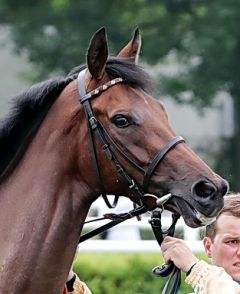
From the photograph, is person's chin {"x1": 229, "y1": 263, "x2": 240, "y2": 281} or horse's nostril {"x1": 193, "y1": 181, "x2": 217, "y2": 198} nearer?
horse's nostril {"x1": 193, "y1": 181, "x2": 217, "y2": 198}

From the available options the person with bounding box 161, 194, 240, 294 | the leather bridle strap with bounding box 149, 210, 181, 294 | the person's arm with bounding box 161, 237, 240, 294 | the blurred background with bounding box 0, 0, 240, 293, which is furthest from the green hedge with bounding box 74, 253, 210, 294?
the blurred background with bounding box 0, 0, 240, 293

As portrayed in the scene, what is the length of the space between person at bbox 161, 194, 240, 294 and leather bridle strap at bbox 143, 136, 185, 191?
0.79ft

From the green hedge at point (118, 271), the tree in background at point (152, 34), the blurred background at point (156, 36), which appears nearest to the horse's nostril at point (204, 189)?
the green hedge at point (118, 271)

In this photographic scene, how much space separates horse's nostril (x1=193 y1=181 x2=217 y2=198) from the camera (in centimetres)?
374

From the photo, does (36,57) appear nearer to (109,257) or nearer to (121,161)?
(109,257)

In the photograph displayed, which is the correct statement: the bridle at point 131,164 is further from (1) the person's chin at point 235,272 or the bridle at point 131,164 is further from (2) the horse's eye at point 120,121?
(1) the person's chin at point 235,272

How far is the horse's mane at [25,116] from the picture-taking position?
161 inches

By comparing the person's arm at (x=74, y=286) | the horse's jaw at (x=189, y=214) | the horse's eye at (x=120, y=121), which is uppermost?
the horse's eye at (x=120, y=121)

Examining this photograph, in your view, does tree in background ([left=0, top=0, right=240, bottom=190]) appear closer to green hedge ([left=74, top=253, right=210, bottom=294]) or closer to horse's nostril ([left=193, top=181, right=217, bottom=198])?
green hedge ([left=74, top=253, right=210, bottom=294])

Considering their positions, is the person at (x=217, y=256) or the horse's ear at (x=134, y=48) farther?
the horse's ear at (x=134, y=48)

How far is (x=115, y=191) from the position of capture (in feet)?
13.0

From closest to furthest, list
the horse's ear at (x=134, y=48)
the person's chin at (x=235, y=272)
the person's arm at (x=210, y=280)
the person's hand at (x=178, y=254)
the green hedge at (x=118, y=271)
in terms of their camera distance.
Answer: the person's arm at (x=210, y=280) → the person's hand at (x=178, y=254) → the person's chin at (x=235, y=272) → the horse's ear at (x=134, y=48) → the green hedge at (x=118, y=271)

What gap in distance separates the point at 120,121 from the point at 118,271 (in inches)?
177

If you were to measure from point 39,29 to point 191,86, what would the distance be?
2452mm
